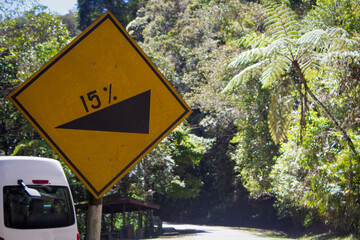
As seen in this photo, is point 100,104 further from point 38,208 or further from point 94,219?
point 38,208

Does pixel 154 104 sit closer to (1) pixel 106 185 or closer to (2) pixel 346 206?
(1) pixel 106 185

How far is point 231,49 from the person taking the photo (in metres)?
27.0

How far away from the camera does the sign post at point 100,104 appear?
110 inches

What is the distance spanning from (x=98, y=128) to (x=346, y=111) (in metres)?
12.8

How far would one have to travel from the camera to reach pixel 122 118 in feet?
9.63

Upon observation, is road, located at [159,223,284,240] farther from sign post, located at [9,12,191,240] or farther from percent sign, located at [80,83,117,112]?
percent sign, located at [80,83,117,112]

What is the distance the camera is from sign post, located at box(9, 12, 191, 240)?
2.79 m

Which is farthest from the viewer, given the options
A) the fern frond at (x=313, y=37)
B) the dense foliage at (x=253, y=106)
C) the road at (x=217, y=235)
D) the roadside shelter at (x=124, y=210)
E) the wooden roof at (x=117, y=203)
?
the road at (x=217, y=235)

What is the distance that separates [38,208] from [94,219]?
14.7ft

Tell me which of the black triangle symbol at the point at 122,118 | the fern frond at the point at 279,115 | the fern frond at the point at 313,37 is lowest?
the black triangle symbol at the point at 122,118

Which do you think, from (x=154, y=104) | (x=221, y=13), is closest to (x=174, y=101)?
(x=154, y=104)

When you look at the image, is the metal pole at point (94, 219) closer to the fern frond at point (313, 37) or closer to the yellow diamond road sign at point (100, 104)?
the yellow diamond road sign at point (100, 104)

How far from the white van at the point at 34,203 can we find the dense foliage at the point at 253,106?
6256 mm

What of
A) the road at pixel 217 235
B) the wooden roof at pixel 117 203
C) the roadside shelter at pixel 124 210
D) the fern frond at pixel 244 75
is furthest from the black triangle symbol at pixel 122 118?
the road at pixel 217 235
